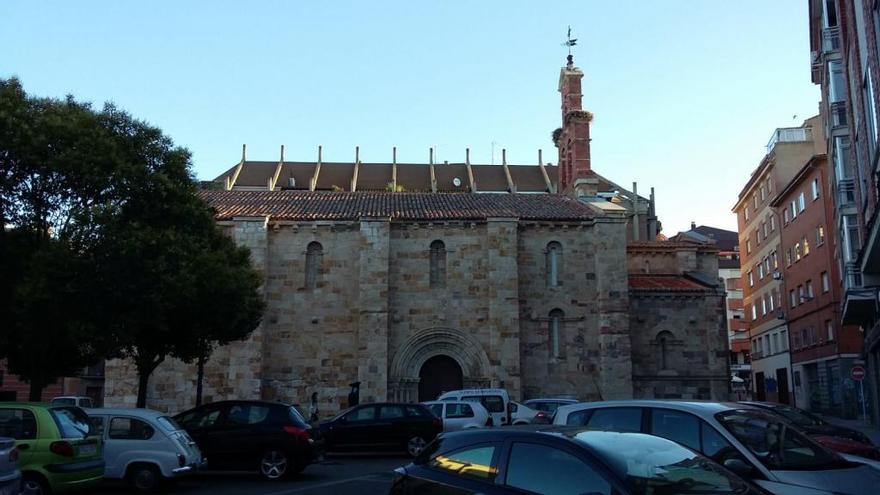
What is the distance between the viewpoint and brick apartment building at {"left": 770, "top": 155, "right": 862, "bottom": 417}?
36.0 m

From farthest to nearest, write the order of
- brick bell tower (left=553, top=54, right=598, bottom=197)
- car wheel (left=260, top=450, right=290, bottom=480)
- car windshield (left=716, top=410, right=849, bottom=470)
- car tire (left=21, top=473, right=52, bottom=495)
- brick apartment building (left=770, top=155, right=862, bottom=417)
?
1. brick bell tower (left=553, top=54, right=598, bottom=197)
2. brick apartment building (left=770, top=155, right=862, bottom=417)
3. car wheel (left=260, top=450, right=290, bottom=480)
4. car tire (left=21, top=473, right=52, bottom=495)
5. car windshield (left=716, top=410, right=849, bottom=470)

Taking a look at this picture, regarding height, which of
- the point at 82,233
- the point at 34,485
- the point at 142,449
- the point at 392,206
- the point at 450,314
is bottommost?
the point at 34,485


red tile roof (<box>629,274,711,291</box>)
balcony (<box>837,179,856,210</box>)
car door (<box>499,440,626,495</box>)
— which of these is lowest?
car door (<box>499,440,626,495</box>)

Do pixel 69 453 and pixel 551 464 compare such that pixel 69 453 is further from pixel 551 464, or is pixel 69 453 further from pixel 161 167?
pixel 161 167

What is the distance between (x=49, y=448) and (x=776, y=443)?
9414 millimetres

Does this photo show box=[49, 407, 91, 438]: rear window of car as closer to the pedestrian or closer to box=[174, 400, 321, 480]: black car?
box=[174, 400, 321, 480]: black car

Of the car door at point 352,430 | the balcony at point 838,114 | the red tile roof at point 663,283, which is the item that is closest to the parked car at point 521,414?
the car door at point 352,430

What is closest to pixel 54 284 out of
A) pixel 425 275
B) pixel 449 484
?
pixel 449 484

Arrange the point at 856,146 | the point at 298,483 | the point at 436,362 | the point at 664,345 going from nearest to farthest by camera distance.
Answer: the point at 298,483 → the point at 856,146 → the point at 436,362 → the point at 664,345

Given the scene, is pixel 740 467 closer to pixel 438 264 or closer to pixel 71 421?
pixel 71 421

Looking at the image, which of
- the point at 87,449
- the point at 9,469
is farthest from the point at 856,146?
the point at 9,469

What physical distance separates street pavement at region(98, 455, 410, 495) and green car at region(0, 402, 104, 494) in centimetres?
237

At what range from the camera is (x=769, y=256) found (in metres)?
48.1

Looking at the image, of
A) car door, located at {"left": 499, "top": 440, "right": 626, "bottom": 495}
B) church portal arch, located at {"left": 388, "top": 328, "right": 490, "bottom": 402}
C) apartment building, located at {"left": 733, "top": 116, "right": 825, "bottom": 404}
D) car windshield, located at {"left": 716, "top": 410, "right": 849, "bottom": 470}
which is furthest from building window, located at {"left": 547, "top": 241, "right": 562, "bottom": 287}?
car door, located at {"left": 499, "top": 440, "right": 626, "bottom": 495}
